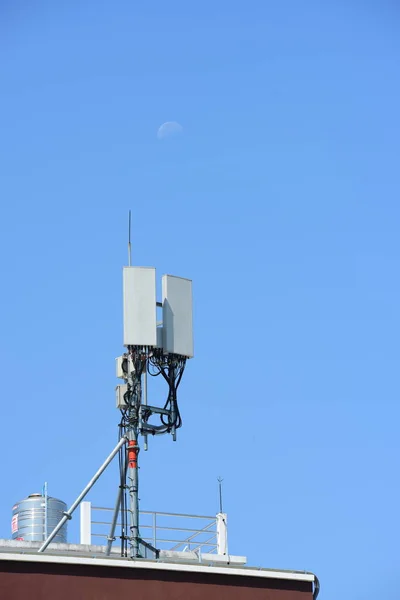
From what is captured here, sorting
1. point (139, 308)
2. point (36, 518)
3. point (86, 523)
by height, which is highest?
point (139, 308)

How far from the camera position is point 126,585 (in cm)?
3180

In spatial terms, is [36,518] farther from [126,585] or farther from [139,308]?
[126,585]

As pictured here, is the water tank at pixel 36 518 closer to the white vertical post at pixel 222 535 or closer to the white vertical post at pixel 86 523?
the white vertical post at pixel 86 523

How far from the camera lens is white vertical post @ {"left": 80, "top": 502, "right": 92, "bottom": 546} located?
37.8m

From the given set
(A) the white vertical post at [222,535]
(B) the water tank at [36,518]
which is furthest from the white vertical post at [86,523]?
(A) the white vertical post at [222,535]

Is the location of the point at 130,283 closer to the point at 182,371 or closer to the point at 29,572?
the point at 182,371

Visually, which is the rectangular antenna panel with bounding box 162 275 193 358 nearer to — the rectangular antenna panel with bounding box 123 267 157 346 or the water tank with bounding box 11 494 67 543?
the rectangular antenna panel with bounding box 123 267 157 346

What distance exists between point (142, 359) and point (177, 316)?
149 cm

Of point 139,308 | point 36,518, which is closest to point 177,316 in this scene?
point 139,308

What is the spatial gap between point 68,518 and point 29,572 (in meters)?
3.34

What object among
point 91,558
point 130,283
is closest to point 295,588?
point 91,558

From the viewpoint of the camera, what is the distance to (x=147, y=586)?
32.0 meters

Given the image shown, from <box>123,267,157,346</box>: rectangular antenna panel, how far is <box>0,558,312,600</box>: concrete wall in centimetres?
600

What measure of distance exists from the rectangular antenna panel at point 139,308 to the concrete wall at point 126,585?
6001 mm
